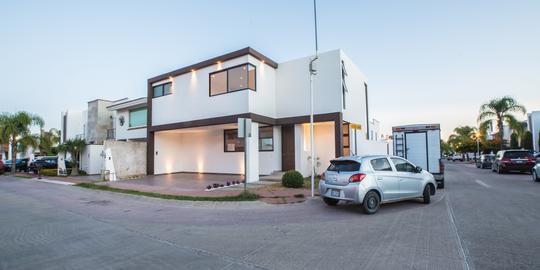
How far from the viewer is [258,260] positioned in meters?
4.20

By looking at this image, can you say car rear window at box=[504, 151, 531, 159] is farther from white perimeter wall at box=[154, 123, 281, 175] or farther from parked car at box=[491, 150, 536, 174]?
white perimeter wall at box=[154, 123, 281, 175]

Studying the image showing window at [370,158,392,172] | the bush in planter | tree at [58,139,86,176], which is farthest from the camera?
tree at [58,139,86,176]

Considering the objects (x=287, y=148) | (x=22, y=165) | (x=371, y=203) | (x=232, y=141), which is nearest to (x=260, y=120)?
(x=287, y=148)

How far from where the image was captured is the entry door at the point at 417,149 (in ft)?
42.1

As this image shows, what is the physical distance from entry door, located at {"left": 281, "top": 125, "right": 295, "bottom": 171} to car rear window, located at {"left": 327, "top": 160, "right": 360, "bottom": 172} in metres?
8.01

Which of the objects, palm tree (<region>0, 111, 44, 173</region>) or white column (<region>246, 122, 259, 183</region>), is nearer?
Answer: white column (<region>246, 122, 259, 183</region>)

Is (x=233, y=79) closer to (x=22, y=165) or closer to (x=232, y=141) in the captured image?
(x=232, y=141)

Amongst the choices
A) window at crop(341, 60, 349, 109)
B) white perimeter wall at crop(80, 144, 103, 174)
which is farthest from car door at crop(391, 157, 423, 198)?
white perimeter wall at crop(80, 144, 103, 174)

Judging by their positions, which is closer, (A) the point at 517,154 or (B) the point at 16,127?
(A) the point at 517,154

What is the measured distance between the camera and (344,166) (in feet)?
25.9

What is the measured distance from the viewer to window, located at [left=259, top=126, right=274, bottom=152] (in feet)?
54.8

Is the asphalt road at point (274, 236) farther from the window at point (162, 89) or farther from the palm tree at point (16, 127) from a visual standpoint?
the palm tree at point (16, 127)

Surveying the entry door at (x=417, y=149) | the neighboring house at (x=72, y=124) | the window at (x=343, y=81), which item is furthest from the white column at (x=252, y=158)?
the neighboring house at (x=72, y=124)

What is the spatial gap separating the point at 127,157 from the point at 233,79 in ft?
31.0
